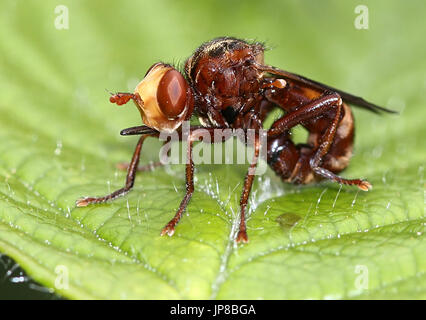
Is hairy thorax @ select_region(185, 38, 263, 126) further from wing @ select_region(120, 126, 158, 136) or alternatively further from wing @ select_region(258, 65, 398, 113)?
wing @ select_region(120, 126, 158, 136)

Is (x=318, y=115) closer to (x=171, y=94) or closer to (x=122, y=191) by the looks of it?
Result: (x=171, y=94)

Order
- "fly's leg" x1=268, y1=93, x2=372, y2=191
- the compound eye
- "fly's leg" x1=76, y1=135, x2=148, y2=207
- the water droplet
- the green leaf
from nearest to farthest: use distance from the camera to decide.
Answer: the green leaf < the water droplet < the compound eye < "fly's leg" x1=76, y1=135, x2=148, y2=207 < "fly's leg" x1=268, y1=93, x2=372, y2=191

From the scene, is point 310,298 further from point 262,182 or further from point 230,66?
point 230,66

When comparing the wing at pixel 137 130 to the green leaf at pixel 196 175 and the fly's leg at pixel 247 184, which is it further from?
the fly's leg at pixel 247 184

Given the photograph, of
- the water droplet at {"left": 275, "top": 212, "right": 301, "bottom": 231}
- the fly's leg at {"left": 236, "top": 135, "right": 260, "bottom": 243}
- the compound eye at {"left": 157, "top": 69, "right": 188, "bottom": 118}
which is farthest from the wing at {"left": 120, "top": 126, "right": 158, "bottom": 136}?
the water droplet at {"left": 275, "top": 212, "right": 301, "bottom": 231}

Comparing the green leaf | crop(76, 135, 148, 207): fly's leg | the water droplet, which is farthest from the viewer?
crop(76, 135, 148, 207): fly's leg

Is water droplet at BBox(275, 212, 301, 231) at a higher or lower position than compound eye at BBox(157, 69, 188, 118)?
lower

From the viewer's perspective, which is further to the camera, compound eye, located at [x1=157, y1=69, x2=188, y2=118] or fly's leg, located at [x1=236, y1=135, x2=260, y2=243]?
compound eye, located at [x1=157, y1=69, x2=188, y2=118]

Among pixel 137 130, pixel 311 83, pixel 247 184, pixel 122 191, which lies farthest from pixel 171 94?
pixel 311 83
